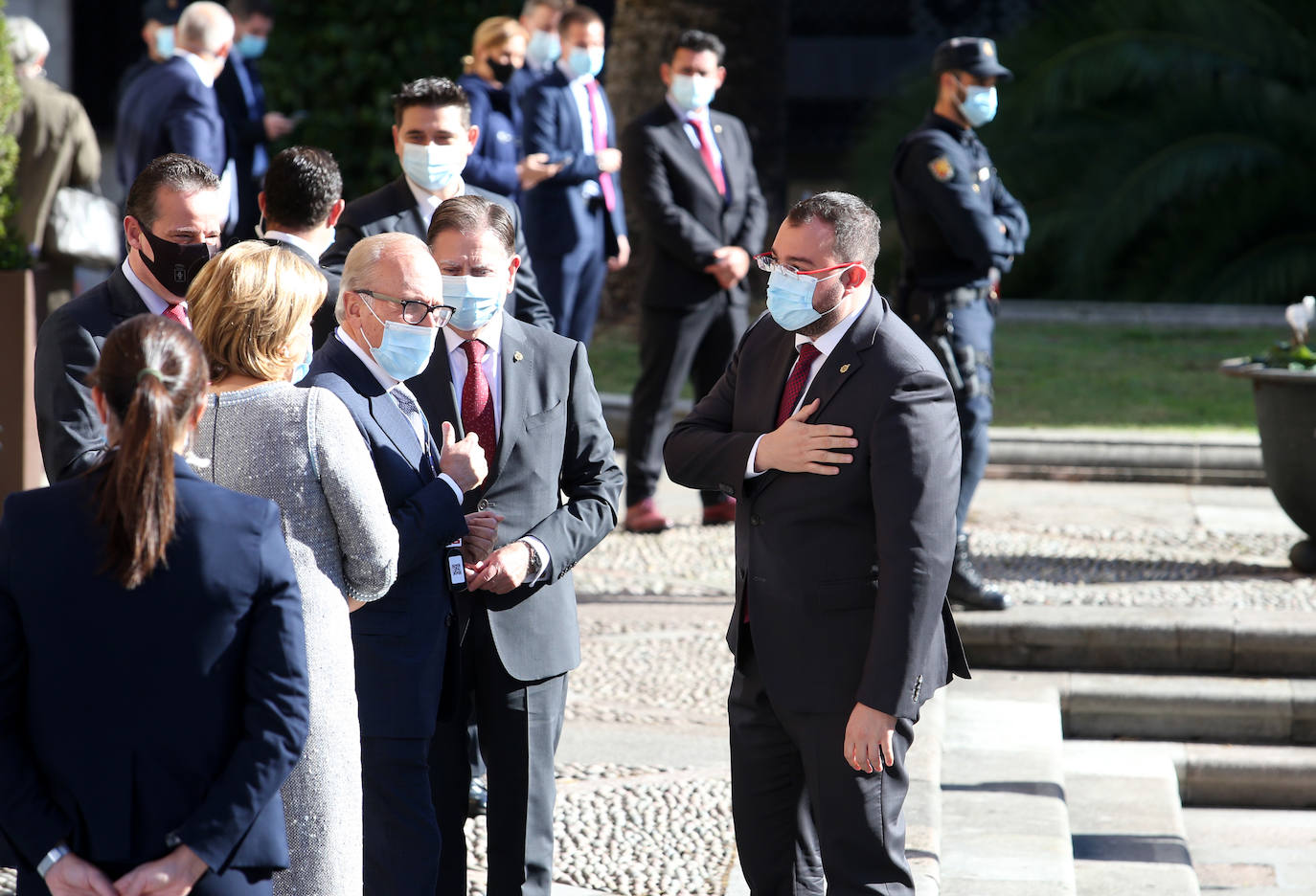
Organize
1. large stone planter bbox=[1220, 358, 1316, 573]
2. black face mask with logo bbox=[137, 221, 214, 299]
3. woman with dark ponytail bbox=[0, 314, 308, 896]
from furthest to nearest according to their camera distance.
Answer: large stone planter bbox=[1220, 358, 1316, 573] < black face mask with logo bbox=[137, 221, 214, 299] < woman with dark ponytail bbox=[0, 314, 308, 896]

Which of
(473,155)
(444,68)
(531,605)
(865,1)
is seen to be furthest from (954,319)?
(865,1)

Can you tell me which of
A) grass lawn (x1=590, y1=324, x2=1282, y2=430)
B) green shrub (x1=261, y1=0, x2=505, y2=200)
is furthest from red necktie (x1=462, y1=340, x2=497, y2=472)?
green shrub (x1=261, y1=0, x2=505, y2=200)

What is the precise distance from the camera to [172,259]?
389 centimetres

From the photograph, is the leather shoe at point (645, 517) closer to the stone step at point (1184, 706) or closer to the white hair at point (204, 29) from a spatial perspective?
the stone step at point (1184, 706)

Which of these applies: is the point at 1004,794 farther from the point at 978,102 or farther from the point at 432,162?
the point at 978,102

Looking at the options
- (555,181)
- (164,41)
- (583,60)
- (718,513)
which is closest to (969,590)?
(718,513)

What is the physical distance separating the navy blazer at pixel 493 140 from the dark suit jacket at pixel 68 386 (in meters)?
3.47

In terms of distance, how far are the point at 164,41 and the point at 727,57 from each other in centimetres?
508

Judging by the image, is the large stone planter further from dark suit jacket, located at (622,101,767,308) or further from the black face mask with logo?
the black face mask with logo

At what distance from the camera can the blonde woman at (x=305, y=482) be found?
2.91 meters

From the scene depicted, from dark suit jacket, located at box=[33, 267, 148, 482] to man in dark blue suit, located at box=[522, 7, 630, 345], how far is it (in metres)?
4.13

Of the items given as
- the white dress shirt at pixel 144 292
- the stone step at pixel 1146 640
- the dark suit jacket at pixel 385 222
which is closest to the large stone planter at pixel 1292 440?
the stone step at pixel 1146 640

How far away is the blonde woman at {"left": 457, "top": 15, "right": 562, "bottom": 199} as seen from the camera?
285 inches

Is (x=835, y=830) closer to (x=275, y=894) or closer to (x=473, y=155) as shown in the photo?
(x=275, y=894)
